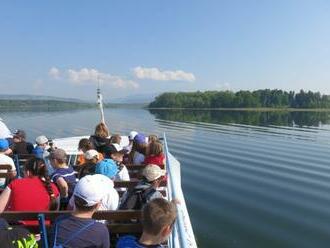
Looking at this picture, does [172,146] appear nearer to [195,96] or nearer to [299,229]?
[299,229]

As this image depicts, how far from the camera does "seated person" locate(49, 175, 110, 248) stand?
396 centimetres

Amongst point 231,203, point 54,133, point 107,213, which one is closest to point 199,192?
point 231,203

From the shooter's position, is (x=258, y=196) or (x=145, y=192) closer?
(x=145, y=192)

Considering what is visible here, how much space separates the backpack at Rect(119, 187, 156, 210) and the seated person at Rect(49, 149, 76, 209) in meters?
1.21

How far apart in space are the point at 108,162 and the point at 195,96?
6079 inches

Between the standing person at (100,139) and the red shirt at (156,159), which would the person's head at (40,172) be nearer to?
the red shirt at (156,159)

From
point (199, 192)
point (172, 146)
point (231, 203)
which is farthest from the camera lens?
point (172, 146)

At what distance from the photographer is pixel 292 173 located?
1872 cm

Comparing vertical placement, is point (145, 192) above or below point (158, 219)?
below

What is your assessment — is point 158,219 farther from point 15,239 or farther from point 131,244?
point 15,239

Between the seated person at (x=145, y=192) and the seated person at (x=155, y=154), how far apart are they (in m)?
3.30

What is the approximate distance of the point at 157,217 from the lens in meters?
3.24

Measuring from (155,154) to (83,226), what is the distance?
518 centimetres

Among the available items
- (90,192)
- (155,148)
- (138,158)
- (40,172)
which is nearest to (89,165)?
(40,172)
